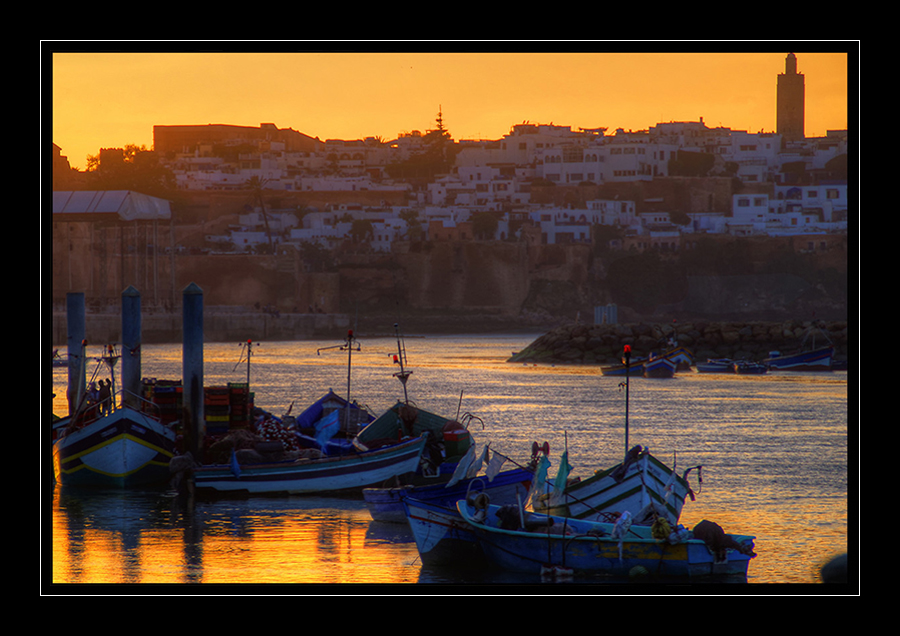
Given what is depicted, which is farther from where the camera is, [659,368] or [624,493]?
[659,368]

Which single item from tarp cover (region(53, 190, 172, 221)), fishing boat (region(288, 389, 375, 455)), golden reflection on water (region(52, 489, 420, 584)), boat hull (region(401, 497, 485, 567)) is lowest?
golden reflection on water (region(52, 489, 420, 584))

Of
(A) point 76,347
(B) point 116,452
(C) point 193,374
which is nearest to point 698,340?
(A) point 76,347

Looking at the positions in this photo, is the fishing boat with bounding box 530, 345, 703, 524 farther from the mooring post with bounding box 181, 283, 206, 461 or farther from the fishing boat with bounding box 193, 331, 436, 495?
the mooring post with bounding box 181, 283, 206, 461

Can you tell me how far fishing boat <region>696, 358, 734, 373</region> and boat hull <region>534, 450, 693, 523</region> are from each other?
25676mm

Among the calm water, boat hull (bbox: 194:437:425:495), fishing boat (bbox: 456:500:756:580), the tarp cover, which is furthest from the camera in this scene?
the tarp cover

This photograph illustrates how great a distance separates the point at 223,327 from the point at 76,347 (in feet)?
127

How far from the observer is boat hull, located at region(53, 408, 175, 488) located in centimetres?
1178

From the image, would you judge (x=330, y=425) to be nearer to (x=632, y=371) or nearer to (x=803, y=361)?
(x=632, y=371)

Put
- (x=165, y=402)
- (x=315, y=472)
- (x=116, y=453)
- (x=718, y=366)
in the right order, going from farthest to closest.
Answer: (x=718, y=366) < (x=165, y=402) < (x=116, y=453) < (x=315, y=472)

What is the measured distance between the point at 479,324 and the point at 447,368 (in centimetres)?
2727

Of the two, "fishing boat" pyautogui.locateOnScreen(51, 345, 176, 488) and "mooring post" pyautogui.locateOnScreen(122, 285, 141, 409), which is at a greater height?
"mooring post" pyautogui.locateOnScreen(122, 285, 141, 409)

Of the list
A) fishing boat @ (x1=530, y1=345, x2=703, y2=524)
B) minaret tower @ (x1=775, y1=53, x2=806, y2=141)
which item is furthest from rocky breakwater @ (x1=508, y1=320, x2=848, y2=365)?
minaret tower @ (x1=775, y1=53, x2=806, y2=141)

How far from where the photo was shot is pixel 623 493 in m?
8.75

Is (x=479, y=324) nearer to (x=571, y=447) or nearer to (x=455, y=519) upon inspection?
(x=571, y=447)
